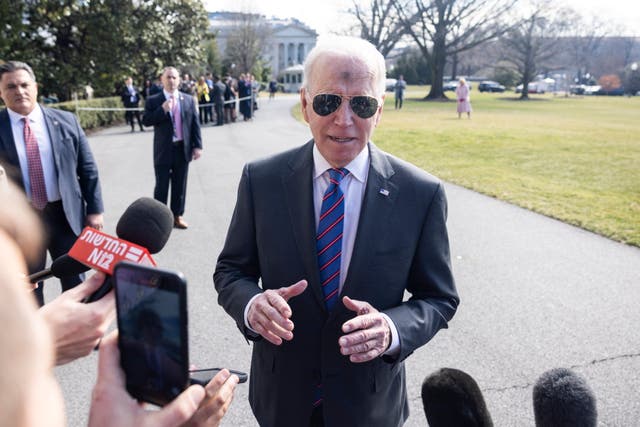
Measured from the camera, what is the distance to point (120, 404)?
998 millimetres

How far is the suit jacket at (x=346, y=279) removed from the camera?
6.18 feet

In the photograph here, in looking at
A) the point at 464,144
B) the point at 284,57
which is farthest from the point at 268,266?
the point at 284,57

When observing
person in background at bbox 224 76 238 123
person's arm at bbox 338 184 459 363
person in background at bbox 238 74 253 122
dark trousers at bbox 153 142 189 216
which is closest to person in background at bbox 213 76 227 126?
person in background at bbox 224 76 238 123

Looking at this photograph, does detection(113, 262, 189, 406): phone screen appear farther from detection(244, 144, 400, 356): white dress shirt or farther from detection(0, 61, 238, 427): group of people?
detection(244, 144, 400, 356): white dress shirt

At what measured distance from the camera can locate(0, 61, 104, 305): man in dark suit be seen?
399 centimetres

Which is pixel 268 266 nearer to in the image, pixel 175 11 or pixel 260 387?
pixel 260 387

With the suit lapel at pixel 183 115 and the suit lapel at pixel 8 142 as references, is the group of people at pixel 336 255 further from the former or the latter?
the suit lapel at pixel 183 115


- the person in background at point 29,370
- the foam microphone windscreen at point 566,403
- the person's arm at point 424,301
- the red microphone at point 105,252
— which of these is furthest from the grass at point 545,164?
the person in background at point 29,370

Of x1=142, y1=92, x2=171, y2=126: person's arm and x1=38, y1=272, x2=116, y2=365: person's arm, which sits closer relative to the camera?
x1=38, y1=272, x2=116, y2=365: person's arm

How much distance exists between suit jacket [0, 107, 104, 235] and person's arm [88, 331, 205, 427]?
337cm

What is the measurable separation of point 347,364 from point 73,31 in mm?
22186

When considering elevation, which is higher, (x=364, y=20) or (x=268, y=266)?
(x=364, y=20)

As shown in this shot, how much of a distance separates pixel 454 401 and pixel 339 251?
88cm

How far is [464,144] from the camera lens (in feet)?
53.3
